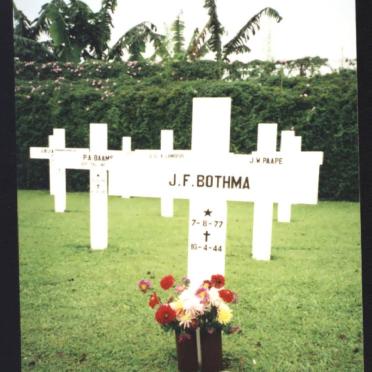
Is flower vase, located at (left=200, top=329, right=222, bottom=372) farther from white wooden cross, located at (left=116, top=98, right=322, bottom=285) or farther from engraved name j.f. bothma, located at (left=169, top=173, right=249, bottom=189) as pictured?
engraved name j.f. bothma, located at (left=169, top=173, right=249, bottom=189)

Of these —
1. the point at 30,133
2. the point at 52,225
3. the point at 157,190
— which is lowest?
the point at 52,225

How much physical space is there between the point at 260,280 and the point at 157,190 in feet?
6.38

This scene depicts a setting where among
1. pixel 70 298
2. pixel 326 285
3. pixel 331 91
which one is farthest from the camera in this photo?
pixel 331 91

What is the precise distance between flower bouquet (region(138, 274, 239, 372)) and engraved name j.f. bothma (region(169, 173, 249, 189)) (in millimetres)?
573

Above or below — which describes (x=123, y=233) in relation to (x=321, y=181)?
below

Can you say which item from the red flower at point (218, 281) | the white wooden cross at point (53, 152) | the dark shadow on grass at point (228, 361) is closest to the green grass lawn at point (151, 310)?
the dark shadow on grass at point (228, 361)

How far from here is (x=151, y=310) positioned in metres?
3.67

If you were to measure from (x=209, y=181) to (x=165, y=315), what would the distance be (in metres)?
0.86

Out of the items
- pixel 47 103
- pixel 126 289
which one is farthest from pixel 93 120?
pixel 126 289

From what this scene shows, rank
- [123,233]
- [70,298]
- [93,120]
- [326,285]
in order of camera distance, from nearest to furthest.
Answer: [70,298], [326,285], [123,233], [93,120]

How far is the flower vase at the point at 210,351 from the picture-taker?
2.66 meters

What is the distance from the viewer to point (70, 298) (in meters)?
3.95

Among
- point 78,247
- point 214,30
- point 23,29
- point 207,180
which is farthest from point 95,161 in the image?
point 23,29

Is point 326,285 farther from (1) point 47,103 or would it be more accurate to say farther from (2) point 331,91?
(1) point 47,103
